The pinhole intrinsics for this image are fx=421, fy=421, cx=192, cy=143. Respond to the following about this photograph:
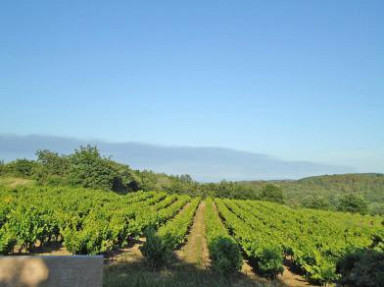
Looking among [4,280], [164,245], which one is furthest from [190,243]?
[4,280]

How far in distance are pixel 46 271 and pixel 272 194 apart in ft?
285

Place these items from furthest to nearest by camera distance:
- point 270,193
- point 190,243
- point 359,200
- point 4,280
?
1. point 270,193
2. point 359,200
3. point 190,243
4. point 4,280

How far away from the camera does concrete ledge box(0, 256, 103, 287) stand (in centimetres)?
496

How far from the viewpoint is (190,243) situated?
2653 cm

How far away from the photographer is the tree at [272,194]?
293 ft

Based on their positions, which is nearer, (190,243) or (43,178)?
(190,243)

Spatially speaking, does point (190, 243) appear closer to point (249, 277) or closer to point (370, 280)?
point (249, 277)

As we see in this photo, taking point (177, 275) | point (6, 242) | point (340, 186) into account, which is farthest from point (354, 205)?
point (340, 186)

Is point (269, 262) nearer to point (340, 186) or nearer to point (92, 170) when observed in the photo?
point (92, 170)

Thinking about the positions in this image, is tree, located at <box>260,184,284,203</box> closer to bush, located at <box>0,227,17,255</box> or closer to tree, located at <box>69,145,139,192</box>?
tree, located at <box>69,145,139,192</box>

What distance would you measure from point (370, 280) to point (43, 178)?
62912 millimetres

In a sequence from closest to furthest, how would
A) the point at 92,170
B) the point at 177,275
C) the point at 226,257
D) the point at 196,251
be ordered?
the point at 177,275, the point at 226,257, the point at 196,251, the point at 92,170

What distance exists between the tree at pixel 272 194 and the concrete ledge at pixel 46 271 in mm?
86206

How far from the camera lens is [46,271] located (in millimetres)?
5082
